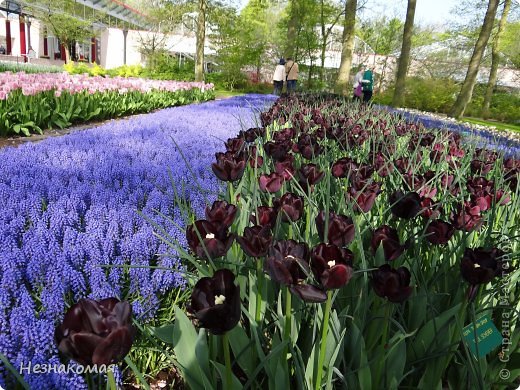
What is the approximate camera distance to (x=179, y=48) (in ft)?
117

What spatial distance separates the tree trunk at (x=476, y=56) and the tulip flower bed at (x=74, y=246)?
13018mm

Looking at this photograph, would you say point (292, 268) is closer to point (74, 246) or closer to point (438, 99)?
point (74, 246)

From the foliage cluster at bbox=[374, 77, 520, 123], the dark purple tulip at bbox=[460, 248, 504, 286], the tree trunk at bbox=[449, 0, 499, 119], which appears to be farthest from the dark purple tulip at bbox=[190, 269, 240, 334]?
the foliage cluster at bbox=[374, 77, 520, 123]

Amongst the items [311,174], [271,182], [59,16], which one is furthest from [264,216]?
[59,16]

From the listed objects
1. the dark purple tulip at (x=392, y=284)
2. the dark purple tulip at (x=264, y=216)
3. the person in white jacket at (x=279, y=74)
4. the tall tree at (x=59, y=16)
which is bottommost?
the dark purple tulip at (x=392, y=284)

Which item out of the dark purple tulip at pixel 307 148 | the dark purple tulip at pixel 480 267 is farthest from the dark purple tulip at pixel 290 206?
the dark purple tulip at pixel 307 148

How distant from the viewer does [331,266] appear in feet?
2.66

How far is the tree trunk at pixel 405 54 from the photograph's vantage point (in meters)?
14.6

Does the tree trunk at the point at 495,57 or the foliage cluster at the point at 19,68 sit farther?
the tree trunk at the point at 495,57

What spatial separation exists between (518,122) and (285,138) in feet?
79.9

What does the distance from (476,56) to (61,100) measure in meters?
13.1

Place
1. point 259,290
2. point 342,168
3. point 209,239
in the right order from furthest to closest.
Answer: point 342,168
point 259,290
point 209,239

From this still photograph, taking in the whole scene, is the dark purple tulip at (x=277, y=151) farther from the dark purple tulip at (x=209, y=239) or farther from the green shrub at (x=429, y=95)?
the green shrub at (x=429, y=95)

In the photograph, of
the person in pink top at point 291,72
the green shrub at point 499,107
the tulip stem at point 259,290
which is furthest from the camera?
the green shrub at point 499,107
